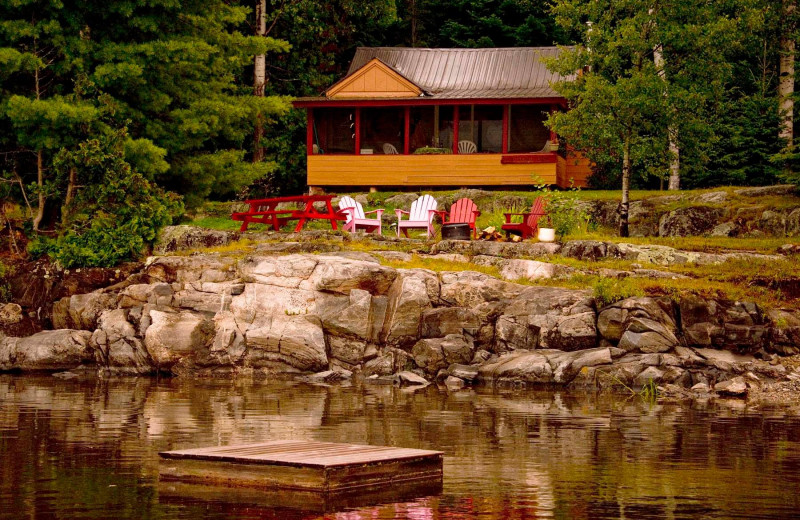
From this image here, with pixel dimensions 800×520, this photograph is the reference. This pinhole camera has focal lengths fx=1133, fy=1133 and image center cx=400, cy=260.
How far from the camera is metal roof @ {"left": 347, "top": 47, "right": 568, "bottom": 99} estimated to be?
102 feet

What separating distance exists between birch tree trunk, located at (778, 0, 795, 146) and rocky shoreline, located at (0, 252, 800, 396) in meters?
11.2

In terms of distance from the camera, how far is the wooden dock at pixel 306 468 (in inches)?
293

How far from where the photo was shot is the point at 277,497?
24.2 ft

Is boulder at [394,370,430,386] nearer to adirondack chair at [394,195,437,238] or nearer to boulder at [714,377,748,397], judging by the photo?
boulder at [714,377,748,397]

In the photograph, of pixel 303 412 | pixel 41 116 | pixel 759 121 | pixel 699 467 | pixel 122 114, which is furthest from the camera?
pixel 759 121

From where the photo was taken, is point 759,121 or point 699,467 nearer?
point 699,467

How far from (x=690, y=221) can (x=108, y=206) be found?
12.1m

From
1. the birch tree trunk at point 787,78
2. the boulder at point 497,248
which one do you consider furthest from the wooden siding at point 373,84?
the boulder at point 497,248

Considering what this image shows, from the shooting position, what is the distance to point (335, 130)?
32406 millimetres

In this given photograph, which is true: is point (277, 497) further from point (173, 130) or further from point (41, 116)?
point (173, 130)

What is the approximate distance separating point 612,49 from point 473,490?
1622 centimetres

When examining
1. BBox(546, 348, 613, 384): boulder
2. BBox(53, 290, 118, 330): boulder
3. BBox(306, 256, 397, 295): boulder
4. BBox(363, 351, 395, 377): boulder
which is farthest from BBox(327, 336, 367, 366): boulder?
BBox(53, 290, 118, 330): boulder

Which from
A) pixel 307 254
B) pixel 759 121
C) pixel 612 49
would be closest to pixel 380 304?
pixel 307 254

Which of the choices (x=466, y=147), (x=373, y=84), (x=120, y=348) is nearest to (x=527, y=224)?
(x=120, y=348)
